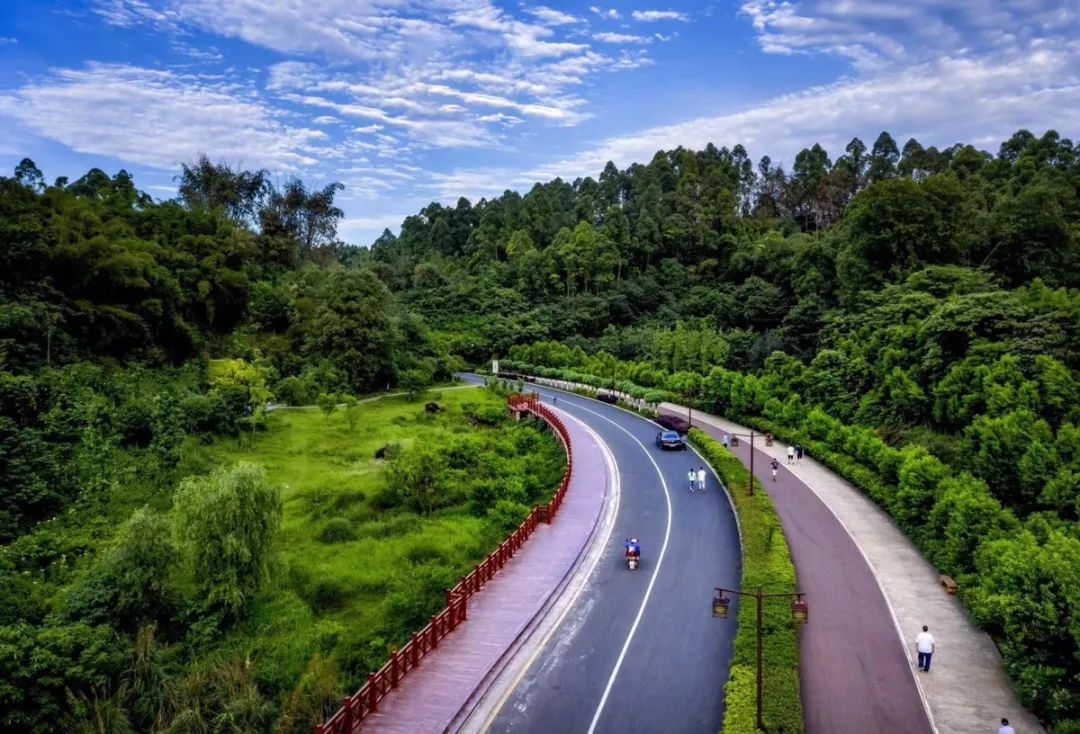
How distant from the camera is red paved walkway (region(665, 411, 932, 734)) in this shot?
1466cm

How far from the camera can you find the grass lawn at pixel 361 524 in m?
18.7

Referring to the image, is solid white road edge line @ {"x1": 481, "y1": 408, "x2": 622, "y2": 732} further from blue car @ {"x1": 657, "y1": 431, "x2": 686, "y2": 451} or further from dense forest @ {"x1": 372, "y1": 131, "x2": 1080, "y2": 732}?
dense forest @ {"x1": 372, "y1": 131, "x2": 1080, "y2": 732}

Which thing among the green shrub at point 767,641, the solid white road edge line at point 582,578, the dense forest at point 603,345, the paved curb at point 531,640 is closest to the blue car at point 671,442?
the solid white road edge line at point 582,578

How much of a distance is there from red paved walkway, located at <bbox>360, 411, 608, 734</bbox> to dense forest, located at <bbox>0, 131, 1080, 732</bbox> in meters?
2.46

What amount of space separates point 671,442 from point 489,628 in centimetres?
2342

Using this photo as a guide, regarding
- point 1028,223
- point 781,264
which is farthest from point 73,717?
point 781,264

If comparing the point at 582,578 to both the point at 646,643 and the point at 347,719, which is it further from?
the point at 347,719

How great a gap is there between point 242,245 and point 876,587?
50630mm

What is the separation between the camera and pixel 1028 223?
1845 inches

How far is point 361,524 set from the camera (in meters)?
28.1

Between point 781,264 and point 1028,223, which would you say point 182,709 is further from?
point 781,264

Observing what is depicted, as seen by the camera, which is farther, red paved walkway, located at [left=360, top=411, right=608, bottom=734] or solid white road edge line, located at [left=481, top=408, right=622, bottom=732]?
solid white road edge line, located at [left=481, top=408, right=622, bottom=732]

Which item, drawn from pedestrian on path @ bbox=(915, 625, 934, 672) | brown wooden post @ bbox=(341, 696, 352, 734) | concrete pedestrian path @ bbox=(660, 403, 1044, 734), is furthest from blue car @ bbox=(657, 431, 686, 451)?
brown wooden post @ bbox=(341, 696, 352, 734)

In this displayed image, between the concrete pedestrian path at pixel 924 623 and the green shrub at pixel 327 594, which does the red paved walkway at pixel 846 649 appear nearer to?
the concrete pedestrian path at pixel 924 623
